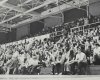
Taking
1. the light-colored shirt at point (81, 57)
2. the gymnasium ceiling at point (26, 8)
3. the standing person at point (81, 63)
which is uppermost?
the gymnasium ceiling at point (26, 8)

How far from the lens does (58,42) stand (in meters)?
15.1

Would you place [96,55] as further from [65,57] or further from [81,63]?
[65,57]

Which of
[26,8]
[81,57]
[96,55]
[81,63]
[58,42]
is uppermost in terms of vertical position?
[26,8]

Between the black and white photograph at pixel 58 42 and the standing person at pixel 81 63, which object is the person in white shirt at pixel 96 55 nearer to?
the black and white photograph at pixel 58 42

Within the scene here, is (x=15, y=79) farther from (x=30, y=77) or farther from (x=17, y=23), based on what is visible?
(x=17, y=23)

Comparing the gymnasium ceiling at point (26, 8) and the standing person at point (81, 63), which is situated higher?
the gymnasium ceiling at point (26, 8)

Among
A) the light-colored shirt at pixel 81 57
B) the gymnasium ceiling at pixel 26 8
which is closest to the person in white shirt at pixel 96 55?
the light-colored shirt at pixel 81 57

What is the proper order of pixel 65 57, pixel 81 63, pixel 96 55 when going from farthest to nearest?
pixel 65 57
pixel 96 55
pixel 81 63

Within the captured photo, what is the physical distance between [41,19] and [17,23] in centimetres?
406

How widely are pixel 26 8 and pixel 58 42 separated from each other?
7.73 m

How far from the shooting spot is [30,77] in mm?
8797

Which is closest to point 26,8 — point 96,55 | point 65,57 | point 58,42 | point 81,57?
point 58,42

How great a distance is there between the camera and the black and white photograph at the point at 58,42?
10625 millimetres

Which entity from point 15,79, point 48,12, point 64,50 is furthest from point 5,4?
point 15,79
